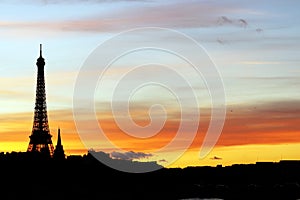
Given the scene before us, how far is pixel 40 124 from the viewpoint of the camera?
117375 millimetres

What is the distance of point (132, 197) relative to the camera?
337 feet

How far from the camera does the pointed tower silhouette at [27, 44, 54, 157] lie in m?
116

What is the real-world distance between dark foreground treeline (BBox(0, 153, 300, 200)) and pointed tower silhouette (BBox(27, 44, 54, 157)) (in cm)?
153

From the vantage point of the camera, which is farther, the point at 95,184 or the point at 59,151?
the point at 59,151

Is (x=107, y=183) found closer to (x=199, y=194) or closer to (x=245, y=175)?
(x=199, y=194)

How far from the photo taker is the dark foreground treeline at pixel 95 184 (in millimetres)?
100688

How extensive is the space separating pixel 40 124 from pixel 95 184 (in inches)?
359

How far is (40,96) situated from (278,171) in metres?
66.0

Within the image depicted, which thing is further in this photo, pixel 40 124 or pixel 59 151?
pixel 59 151

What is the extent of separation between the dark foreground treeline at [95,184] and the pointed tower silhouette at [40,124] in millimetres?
1531

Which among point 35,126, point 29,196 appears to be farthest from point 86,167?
point 29,196

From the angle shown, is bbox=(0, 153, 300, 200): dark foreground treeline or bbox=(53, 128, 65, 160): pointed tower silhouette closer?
bbox=(0, 153, 300, 200): dark foreground treeline

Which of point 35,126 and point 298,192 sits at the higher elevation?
point 35,126

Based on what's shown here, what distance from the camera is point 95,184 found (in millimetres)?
117438
